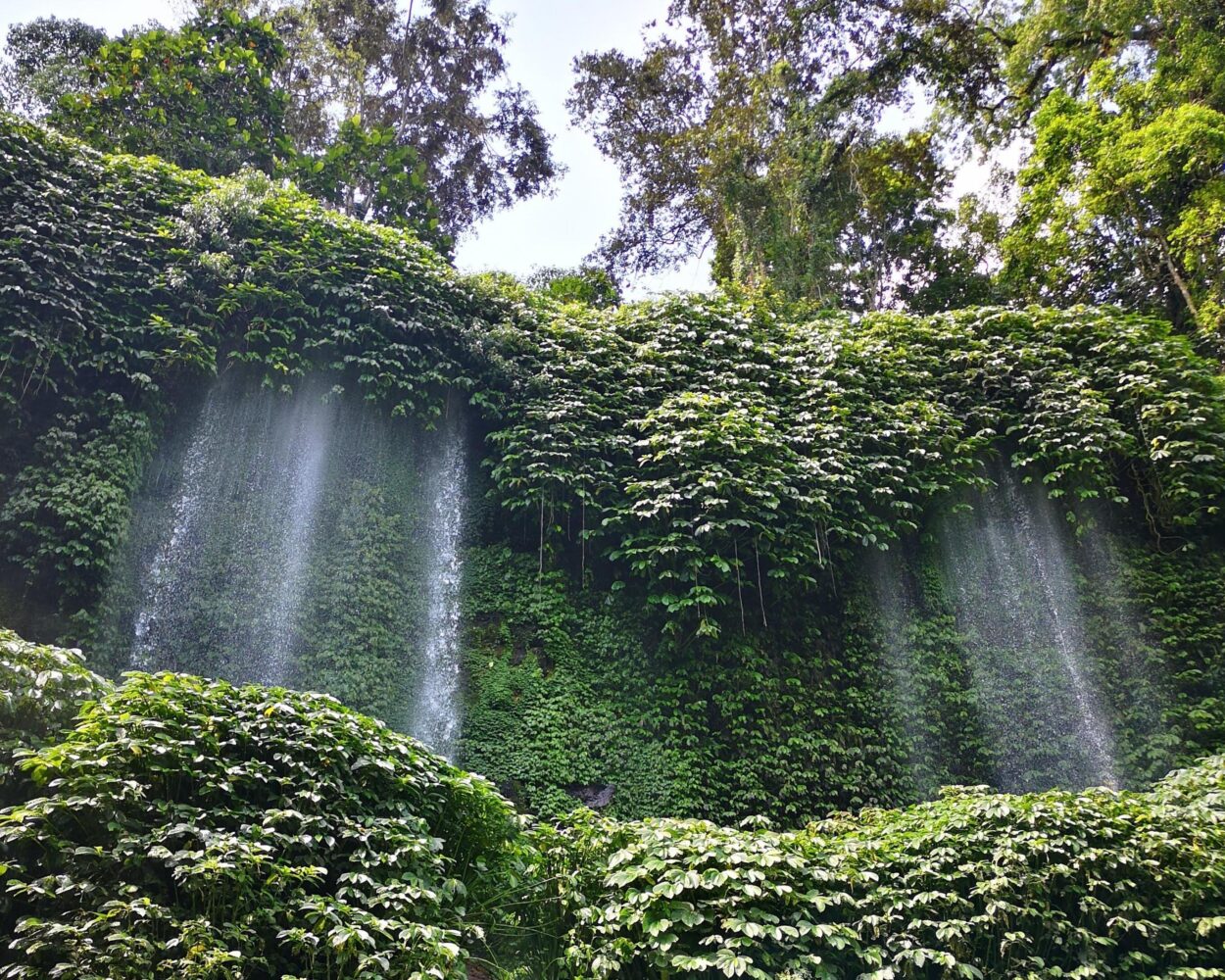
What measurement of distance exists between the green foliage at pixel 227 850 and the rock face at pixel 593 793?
324cm

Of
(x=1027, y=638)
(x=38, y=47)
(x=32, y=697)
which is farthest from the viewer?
(x=38, y=47)

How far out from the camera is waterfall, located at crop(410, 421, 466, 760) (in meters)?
8.09

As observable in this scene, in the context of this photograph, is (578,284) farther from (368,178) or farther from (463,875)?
(463,875)

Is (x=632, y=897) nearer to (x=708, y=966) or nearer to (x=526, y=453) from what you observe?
(x=708, y=966)

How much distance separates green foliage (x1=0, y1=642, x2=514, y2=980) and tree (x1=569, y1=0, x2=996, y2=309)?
43.8 feet

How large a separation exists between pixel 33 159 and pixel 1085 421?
12.4 meters

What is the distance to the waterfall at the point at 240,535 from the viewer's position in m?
7.80

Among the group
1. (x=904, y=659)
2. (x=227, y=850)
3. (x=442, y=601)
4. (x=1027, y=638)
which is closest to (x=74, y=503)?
(x=442, y=601)

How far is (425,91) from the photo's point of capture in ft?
61.9

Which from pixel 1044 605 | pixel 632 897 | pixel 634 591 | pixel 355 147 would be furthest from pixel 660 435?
pixel 355 147

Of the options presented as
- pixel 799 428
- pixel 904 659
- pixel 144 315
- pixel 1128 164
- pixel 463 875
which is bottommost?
pixel 463 875

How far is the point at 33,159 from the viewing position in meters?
8.88

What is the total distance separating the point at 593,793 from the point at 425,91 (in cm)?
1687

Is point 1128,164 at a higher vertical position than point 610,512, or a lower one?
higher
